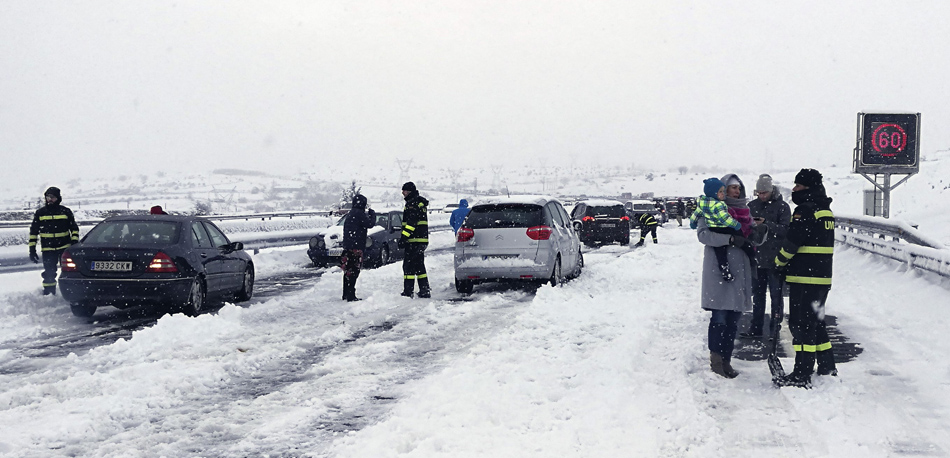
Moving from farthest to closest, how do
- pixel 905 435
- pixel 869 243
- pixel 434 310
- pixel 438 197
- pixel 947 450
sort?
pixel 438 197
pixel 869 243
pixel 434 310
pixel 905 435
pixel 947 450

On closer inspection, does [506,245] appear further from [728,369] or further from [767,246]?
[728,369]

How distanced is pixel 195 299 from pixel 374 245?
8.71m

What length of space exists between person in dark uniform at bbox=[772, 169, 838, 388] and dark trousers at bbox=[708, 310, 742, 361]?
0.47m

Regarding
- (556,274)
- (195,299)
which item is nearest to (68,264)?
(195,299)

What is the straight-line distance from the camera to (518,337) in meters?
7.95

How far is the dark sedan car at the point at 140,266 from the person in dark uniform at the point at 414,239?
3.00 metres

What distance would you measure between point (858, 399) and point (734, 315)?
1.25 m

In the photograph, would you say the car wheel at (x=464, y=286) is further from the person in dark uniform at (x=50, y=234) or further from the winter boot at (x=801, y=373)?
the winter boot at (x=801, y=373)

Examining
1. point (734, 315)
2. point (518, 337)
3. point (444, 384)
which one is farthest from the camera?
point (518, 337)

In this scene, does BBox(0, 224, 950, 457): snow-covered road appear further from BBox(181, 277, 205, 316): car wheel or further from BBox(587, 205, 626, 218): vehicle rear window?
BBox(587, 205, 626, 218): vehicle rear window

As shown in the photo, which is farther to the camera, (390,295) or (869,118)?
(869,118)

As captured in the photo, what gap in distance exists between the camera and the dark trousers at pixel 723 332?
6305 mm

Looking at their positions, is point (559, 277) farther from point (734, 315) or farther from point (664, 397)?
point (664, 397)

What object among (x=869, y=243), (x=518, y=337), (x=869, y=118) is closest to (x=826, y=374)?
(x=518, y=337)
